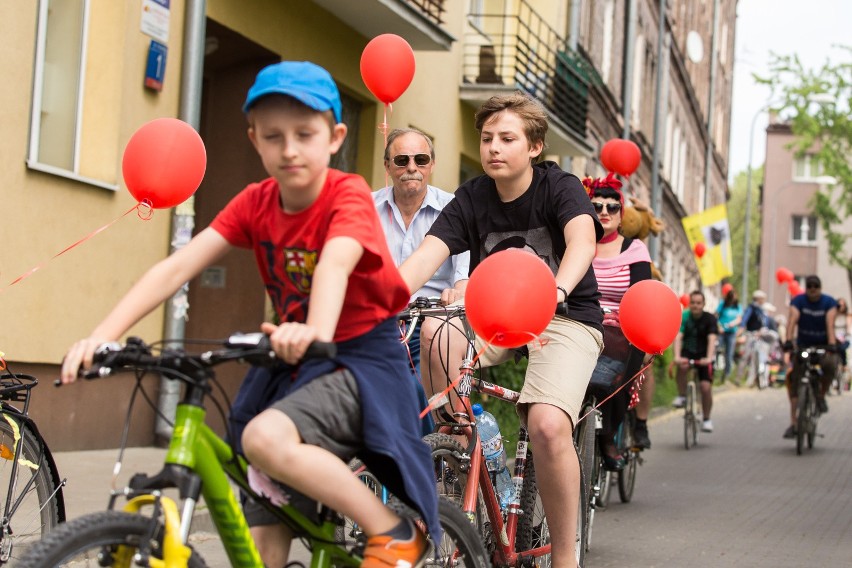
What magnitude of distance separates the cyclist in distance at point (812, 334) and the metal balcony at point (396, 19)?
5157mm

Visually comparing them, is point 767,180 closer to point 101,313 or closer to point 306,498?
point 101,313

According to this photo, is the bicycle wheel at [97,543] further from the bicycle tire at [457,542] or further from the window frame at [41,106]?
the window frame at [41,106]

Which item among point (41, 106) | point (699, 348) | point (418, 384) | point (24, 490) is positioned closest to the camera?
point (24, 490)

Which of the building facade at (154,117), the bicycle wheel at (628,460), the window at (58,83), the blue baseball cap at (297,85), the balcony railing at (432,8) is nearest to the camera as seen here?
the blue baseball cap at (297,85)

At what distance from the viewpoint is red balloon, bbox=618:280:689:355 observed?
5875 mm

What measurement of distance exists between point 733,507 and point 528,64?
441 inches

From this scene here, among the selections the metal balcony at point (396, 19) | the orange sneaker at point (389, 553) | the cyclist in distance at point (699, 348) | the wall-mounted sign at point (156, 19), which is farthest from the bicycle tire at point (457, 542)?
the cyclist in distance at point (699, 348)

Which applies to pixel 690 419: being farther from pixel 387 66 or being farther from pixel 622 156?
pixel 387 66

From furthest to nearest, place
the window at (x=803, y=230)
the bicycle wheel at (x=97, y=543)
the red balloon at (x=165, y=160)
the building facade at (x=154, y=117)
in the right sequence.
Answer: the window at (x=803, y=230) → the building facade at (x=154, y=117) → the red balloon at (x=165, y=160) → the bicycle wheel at (x=97, y=543)

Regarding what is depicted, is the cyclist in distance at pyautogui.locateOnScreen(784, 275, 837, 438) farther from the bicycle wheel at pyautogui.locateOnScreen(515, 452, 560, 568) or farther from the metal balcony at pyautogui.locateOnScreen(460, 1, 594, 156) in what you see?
the bicycle wheel at pyautogui.locateOnScreen(515, 452, 560, 568)

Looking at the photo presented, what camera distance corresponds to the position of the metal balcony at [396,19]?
43.8ft

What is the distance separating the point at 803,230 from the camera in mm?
71500

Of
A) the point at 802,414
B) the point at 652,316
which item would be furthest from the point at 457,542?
the point at 802,414

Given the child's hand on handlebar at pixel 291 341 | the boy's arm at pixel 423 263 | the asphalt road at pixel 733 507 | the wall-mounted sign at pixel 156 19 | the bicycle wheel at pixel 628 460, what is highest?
the wall-mounted sign at pixel 156 19
